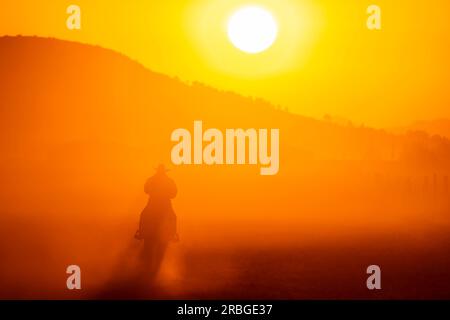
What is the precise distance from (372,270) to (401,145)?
2501mm

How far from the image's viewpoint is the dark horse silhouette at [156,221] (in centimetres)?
630

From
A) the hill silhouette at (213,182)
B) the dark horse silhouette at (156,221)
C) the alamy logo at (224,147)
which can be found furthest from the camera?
the hill silhouette at (213,182)

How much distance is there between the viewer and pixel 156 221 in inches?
249

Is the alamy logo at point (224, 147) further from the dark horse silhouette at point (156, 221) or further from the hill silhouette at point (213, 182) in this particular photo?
the dark horse silhouette at point (156, 221)

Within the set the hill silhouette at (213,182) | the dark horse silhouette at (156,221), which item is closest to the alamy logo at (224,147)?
the hill silhouette at (213,182)

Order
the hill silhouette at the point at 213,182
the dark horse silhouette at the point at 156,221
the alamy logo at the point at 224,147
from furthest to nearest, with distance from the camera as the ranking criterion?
the hill silhouette at the point at 213,182 → the alamy logo at the point at 224,147 → the dark horse silhouette at the point at 156,221

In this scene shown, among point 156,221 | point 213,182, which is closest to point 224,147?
point 156,221

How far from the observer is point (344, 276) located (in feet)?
22.5

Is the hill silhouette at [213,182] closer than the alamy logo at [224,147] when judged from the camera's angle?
No

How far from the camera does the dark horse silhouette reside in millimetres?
6301

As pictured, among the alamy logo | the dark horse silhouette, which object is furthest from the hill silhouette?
the dark horse silhouette

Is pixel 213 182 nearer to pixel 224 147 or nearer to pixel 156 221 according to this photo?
pixel 224 147

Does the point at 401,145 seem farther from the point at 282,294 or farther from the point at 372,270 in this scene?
the point at 282,294
